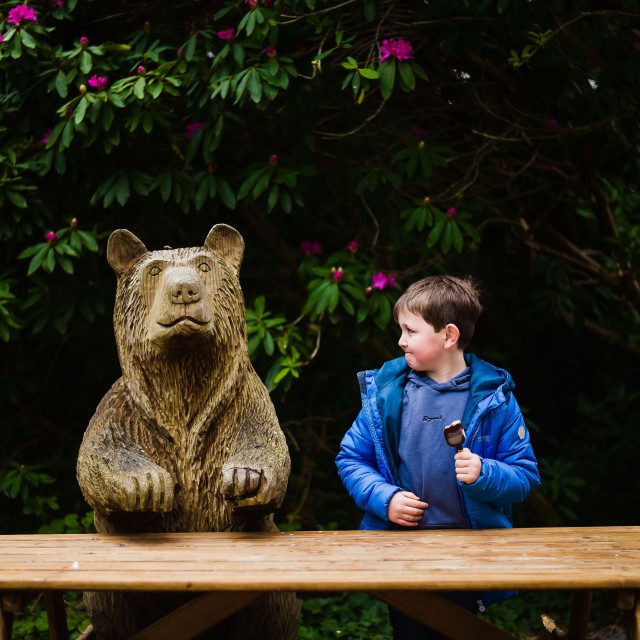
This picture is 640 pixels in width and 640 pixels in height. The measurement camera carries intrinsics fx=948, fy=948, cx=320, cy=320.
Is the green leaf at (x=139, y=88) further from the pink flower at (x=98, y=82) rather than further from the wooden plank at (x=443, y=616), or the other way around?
the wooden plank at (x=443, y=616)

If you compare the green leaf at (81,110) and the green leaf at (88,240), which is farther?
the green leaf at (88,240)

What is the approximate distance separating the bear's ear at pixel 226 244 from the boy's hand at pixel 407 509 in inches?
34.9

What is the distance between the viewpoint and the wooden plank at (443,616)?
2.60 meters

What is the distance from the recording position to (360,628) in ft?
14.1

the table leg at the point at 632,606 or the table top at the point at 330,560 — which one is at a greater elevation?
the table top at the point at 330,560

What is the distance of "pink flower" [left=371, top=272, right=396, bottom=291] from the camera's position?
399cm

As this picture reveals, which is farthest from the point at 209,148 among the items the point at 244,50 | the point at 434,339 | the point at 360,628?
the point at 360,628

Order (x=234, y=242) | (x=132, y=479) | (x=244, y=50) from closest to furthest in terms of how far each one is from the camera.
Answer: (x=132, y=479)
(x=234, y=242)
(x=244, y=50)

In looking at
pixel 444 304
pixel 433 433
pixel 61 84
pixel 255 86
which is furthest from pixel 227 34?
pixel 433 433

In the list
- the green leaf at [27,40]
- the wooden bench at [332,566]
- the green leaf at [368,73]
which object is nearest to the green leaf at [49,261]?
the green leaf at [27,40]

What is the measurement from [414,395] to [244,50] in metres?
1.65

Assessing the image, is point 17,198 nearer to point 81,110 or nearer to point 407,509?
point 81,110

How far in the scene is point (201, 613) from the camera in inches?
102

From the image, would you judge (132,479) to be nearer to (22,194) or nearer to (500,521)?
(500,521)
